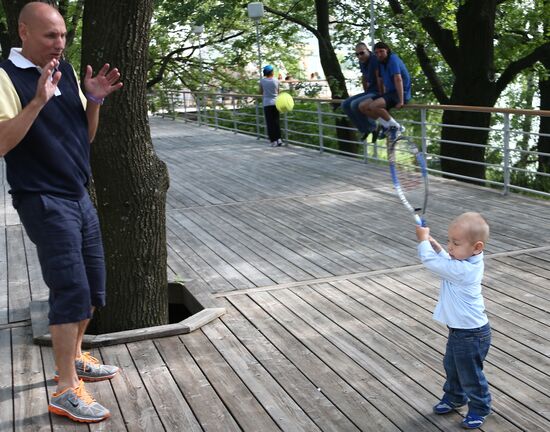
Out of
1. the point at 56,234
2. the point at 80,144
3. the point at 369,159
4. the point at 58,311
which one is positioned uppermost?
the point at 80,144

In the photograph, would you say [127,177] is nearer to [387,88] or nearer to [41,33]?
[41,33]

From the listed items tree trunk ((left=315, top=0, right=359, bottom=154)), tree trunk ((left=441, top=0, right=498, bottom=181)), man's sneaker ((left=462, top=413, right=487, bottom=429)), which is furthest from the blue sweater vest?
tree trunk ((left=315, top=0, right=359, bottom=154))

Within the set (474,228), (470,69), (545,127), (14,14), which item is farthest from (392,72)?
(545,127)

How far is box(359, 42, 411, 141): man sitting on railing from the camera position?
30.6 feet

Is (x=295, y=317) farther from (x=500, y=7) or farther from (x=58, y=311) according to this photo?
(x=500, y=7)

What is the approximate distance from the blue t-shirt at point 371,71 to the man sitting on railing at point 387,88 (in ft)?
0.30

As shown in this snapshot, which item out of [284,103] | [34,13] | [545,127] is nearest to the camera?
[34,13]

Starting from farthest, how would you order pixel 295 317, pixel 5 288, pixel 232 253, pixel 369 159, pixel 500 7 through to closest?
1. pixel 500 7
2. pixel 369 159
3. pixel 232 253
4. pixel 5 288
5. pixel 295 317

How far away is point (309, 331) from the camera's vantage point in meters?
4.73

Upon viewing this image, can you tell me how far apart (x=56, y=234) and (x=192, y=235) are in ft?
14.0

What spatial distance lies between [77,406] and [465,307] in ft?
5.75

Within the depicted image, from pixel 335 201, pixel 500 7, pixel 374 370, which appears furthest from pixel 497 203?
pixel 500 7

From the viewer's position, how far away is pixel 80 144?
3.56 meters

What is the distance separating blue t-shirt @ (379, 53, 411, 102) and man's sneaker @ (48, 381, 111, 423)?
6514 mm
